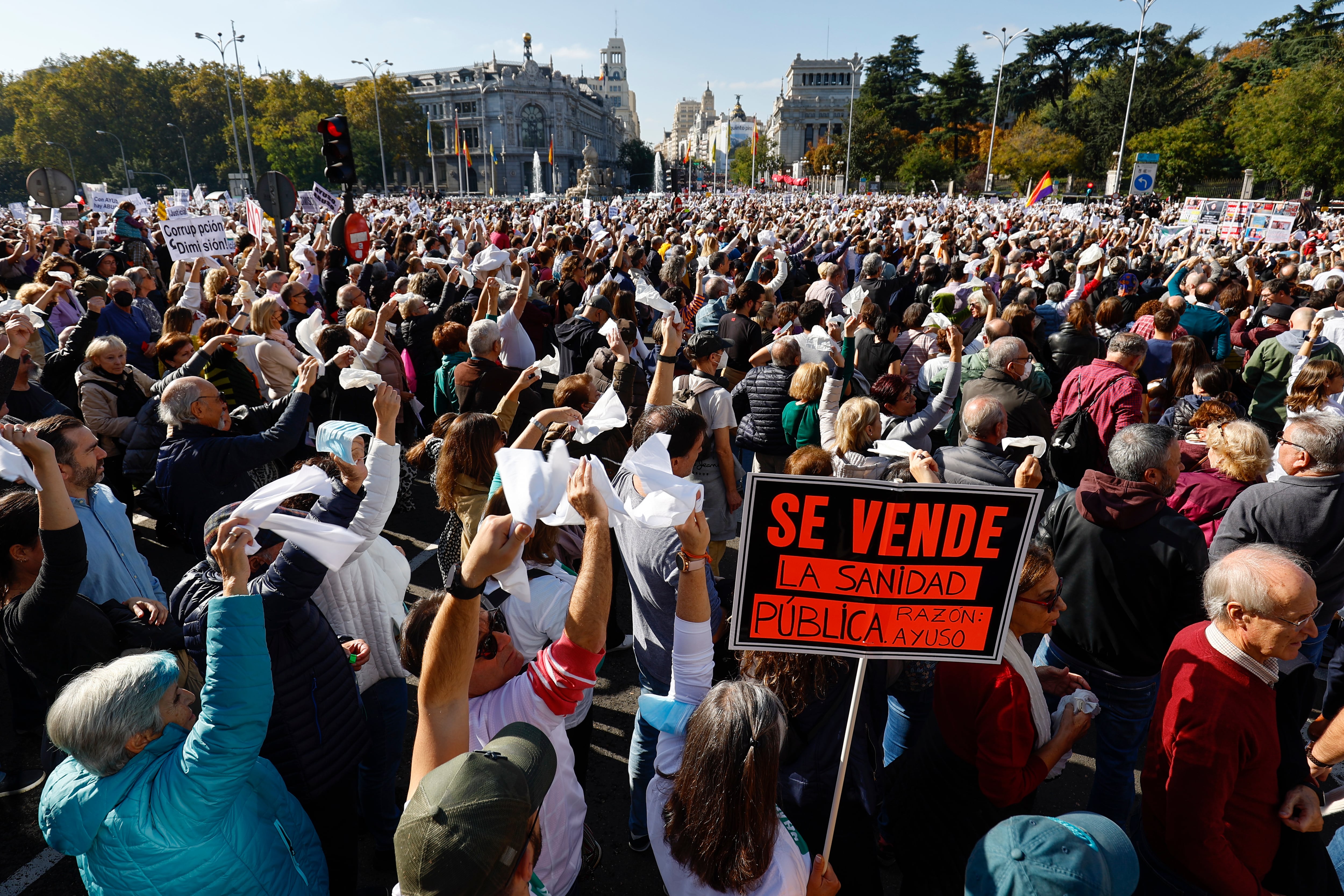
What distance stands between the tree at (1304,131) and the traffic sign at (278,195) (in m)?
41.3

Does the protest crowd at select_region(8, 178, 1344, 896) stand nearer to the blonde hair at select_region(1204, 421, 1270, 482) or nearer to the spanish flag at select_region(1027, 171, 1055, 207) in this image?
the blonde hair at select_region(1204, 421, 1270, 482)

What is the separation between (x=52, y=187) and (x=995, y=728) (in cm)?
1625

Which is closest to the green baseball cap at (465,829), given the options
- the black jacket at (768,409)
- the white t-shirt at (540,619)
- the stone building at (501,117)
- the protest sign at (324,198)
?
the white t-shirt at (540,619)

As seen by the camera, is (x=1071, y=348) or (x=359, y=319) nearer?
(x=359, y=319)

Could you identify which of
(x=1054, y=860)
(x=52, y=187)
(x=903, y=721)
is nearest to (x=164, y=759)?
(x=1054, y=860)

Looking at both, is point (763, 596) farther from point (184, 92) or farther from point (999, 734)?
point (184, 92)

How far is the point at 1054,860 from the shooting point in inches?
59.5

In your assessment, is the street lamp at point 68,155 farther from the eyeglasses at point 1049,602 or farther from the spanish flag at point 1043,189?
the eyeglasses at point 1049,602

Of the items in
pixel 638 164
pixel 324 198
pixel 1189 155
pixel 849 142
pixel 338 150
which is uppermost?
pixel 638 164

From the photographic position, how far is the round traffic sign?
10.6 m

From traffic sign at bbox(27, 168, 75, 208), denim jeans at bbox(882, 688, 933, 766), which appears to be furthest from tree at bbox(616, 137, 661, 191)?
denim jeans at bbox(882, 688, 933, 766)

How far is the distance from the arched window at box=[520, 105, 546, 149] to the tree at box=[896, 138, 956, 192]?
66.2 meters

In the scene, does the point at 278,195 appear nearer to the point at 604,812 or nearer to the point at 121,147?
the point at 604,812

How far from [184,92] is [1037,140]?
74.8 m
